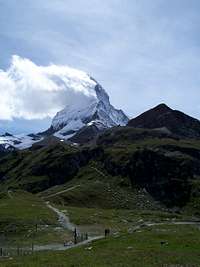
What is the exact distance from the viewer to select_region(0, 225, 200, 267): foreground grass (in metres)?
50.9

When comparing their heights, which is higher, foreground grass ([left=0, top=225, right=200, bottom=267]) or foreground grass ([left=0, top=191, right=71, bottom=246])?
foreground grass ([left=0, top=191, right=71, bottom=246])

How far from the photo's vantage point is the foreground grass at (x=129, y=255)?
50.9 meters

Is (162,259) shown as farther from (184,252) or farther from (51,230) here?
(51,230)

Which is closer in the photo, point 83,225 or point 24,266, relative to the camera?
point 24,266

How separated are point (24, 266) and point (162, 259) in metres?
13.4

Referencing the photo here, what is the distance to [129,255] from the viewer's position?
56125 millimetres

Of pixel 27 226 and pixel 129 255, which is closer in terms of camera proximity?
pixel 129 255

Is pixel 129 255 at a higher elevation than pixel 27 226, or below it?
below

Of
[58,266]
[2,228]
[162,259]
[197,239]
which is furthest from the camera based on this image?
[2,228]

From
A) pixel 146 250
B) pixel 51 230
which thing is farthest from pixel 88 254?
pixel 51 230

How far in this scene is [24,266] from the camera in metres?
49.1

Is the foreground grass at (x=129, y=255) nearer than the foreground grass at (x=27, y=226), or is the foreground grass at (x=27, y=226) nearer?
the foreground grass at (x=129, y=255)

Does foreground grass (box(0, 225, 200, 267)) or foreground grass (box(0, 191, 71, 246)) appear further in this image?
foreground grass (box(0, 191, 71, 246))

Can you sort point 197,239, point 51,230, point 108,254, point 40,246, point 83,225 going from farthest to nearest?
point 83,225 < point 51,230 < point 40,246 < point 197,239 < point 108,254
